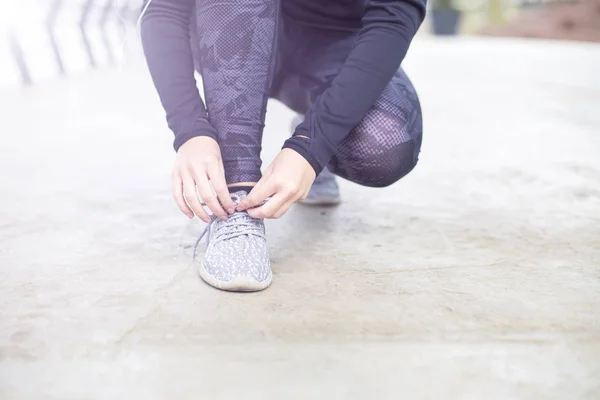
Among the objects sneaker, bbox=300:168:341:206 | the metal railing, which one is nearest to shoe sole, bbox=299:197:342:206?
sneaker, bbox=300:168:341:206

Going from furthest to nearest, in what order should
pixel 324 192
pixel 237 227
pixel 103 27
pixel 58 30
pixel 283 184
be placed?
1. pixel 103 27
2. pixel 58 30
3. pixel 324 192
4. pixel 237 227
5. pixel 283 184

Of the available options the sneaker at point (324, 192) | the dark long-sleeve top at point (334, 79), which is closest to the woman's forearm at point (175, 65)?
the dark long-sleeve top at point (334, 79)

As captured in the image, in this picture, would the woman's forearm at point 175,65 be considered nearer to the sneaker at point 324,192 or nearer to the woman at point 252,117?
the woman at point 252,117

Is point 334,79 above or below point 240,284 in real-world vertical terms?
above

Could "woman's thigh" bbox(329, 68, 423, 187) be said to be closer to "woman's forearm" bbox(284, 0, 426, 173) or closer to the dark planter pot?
"woman's forearm" bbox(284, 0, 426, 173)

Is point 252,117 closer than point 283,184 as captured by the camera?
No

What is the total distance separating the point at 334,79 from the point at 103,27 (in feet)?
24.4

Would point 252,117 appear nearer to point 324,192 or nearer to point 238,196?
point 238,196

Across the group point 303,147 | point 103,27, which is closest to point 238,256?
point 303,147

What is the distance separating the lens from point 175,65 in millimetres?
914

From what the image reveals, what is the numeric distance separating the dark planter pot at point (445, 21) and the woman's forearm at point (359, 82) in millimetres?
10235

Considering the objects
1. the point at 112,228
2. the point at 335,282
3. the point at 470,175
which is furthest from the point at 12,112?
the point at 335,282

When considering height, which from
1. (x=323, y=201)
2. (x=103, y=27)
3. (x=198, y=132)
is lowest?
(x=103, y=27)

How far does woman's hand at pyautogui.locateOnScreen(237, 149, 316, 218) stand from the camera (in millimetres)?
803
